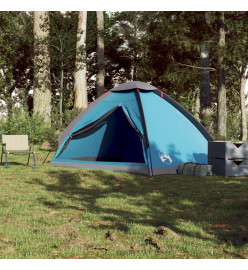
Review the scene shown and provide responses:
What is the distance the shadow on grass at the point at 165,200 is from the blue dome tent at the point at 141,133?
1.64ft

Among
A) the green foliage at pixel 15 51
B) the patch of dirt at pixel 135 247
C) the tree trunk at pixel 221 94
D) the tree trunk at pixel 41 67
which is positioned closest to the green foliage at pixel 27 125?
the tree trunk at pixel 41 67

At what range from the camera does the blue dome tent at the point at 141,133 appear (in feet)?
30.0

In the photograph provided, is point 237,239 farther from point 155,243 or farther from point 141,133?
point 141,133

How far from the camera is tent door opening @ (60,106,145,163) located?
10.5m

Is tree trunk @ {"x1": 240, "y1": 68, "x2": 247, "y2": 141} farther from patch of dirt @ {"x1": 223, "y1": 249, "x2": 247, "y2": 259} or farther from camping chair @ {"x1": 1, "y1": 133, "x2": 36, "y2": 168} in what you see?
patch of dirt @ {"x1": 223, "y1": 249, "x2": 247, "y2": 259}

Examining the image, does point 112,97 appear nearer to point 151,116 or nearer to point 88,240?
point 151,116

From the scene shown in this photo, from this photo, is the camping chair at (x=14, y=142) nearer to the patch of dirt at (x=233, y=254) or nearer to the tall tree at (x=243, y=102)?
the patch of dirt at (x=233, y=254)

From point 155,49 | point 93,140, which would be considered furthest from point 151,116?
point 155,49

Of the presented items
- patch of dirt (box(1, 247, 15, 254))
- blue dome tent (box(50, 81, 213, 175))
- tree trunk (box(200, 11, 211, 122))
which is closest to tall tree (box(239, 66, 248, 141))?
tree trunk (box(200, 11, 211, 122))

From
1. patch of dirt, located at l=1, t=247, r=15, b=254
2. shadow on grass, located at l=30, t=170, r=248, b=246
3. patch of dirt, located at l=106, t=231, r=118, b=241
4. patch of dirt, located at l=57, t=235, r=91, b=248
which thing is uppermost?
shadow on grass, located at l=30, t=170, r=248, b=246

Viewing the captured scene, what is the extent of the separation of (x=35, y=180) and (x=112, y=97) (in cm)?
291

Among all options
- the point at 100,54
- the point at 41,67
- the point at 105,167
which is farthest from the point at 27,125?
the point at 105,167

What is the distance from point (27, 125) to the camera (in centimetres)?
1762

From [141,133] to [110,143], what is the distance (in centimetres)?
229
